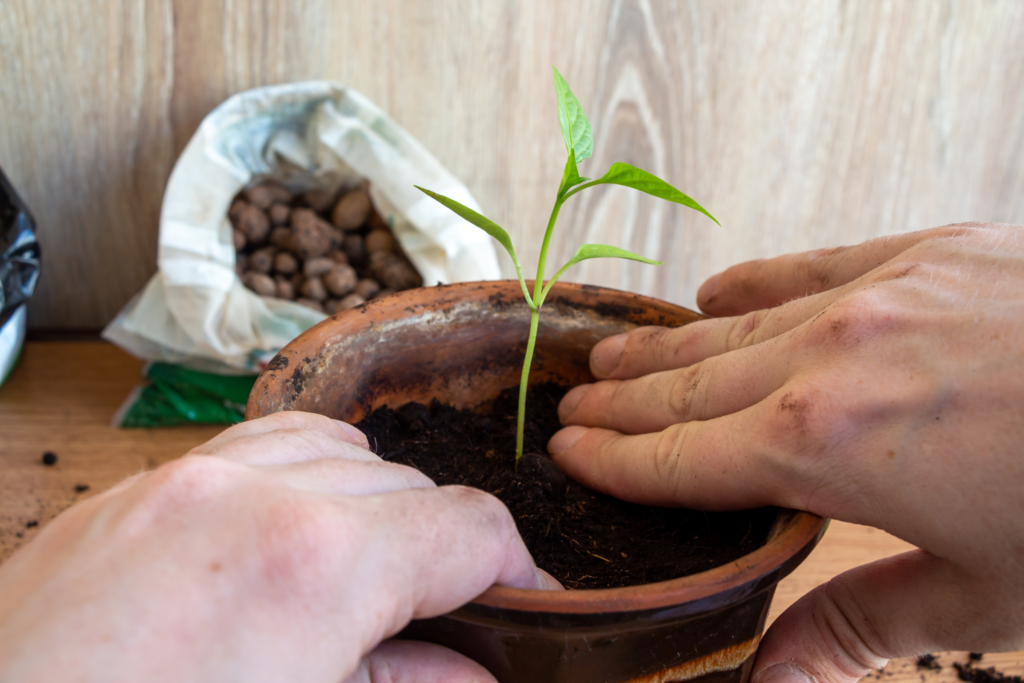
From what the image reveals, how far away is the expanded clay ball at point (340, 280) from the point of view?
1.04m

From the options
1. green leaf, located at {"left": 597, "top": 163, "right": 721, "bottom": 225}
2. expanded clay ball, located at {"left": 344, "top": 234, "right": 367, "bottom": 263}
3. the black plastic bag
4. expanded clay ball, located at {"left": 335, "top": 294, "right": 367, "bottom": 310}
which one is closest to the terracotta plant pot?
green leaf, located at {"left": 597, "top": 163, "right": 721, "bottom": 225}

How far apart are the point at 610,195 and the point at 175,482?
1.15 meters

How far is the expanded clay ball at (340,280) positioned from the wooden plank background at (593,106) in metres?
0.32

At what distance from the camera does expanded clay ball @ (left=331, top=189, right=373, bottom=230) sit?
1.12 m

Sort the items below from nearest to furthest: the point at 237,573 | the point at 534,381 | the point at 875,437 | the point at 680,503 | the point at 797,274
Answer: the point at 237,573 < the point at 875,437 < the point at 680,503 < the point at 797,274 < the point at 534,381

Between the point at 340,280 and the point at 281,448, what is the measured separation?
731 mm

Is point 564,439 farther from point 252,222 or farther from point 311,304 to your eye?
point 252,222

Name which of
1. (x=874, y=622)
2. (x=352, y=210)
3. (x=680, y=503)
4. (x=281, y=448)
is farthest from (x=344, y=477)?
(x=352, y=210)

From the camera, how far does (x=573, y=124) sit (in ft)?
1.57

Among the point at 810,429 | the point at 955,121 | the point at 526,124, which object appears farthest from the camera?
the point at 955,121

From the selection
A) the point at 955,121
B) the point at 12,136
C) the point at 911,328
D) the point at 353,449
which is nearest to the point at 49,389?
the point at 12,136

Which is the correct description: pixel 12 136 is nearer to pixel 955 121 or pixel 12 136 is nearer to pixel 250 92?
pixel 250 92

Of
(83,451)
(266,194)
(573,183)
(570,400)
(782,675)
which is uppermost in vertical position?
(573,183)

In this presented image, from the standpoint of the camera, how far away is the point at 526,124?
4.02ft
